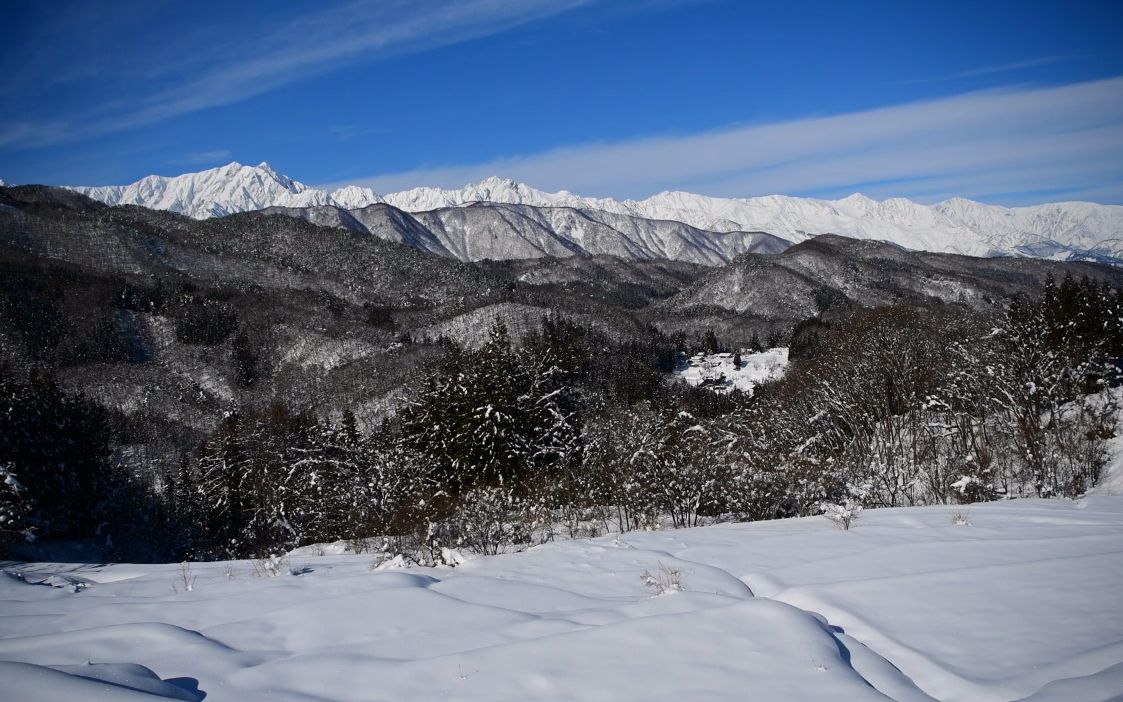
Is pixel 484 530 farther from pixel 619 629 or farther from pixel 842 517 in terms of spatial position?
pixel 619 629

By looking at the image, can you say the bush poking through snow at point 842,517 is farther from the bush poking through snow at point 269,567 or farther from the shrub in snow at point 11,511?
the shrub in snow at point 11,511

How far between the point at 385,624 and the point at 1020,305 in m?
29.9

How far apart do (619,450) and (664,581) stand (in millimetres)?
14911

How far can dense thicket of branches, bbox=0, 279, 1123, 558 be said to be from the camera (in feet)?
58.7

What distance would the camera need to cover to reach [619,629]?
498cm

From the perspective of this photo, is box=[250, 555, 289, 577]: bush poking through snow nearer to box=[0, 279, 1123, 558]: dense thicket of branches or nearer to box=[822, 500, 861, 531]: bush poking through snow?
box=[0, 279, 1123, 558]: dense thicket of branches

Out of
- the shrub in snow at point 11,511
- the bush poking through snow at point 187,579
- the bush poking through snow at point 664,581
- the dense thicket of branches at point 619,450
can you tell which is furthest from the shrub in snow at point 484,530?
the shrub in snow at point 11,511

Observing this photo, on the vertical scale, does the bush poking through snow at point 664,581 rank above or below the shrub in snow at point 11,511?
above

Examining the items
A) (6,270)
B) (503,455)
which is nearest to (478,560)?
(503,455)

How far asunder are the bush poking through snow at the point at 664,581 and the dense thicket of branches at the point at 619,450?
3714 mm

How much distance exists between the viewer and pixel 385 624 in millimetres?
5668

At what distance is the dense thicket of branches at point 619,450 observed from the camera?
17891mm

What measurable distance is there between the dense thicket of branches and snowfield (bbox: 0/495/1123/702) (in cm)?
367

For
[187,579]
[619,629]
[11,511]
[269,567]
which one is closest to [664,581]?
[619,629]
